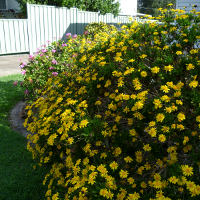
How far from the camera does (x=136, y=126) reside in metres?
2.39

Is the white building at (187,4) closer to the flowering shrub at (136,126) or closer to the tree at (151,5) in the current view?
the flowering shrub at (136,126)

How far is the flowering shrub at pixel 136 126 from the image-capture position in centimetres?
201

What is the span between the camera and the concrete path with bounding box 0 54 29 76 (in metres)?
9.79

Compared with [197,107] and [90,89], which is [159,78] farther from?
[90,89]

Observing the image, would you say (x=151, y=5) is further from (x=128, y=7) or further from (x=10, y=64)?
(x=10, y=64)

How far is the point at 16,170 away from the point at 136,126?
226 centimetres

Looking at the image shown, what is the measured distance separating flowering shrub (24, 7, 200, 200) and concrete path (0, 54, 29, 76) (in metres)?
7.36

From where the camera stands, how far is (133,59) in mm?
2635

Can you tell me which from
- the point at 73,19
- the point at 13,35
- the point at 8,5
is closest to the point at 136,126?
the point at 13,35

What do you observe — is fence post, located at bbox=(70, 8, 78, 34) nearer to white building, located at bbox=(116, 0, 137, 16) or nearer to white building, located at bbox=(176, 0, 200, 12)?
white building, located at bbox=(176, 0, 200, 12)

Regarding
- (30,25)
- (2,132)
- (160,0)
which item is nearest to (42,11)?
(30,25)

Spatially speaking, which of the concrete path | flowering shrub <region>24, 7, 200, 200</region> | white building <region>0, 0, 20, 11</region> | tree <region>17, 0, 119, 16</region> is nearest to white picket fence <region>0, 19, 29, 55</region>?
the concrete path

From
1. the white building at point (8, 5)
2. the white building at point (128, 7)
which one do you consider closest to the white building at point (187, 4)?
the white building at point (8, 5)

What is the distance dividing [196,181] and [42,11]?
40.2ft
